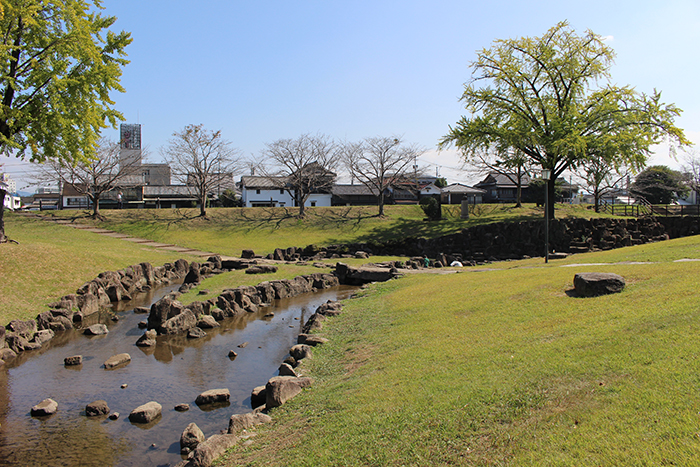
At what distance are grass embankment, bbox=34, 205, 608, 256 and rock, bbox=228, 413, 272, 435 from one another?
3337 cm

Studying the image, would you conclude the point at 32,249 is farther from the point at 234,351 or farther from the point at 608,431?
the point at 608,431

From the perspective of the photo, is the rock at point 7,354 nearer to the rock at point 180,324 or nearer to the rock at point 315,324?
the rock at point 180,324

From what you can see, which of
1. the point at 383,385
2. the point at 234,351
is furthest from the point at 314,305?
the point at 383,385

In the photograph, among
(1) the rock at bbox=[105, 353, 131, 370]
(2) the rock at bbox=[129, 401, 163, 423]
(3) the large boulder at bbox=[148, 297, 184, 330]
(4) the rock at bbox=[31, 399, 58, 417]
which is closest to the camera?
(2) the rock at bbox=[129, 401, 163, 423]

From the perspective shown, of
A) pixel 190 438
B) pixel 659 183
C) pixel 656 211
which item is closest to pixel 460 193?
pixel 659 183

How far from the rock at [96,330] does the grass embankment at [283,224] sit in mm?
23636

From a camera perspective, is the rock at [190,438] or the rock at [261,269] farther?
the rock at [261,269]

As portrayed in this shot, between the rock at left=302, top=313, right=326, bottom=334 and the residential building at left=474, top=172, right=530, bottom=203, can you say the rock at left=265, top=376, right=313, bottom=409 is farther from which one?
the residential building at left=474, top=172, right=530, bottom=203

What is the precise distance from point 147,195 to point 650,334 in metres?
80.8

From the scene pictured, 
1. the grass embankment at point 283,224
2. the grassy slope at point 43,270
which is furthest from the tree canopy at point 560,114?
the grassy slope at point 43,270

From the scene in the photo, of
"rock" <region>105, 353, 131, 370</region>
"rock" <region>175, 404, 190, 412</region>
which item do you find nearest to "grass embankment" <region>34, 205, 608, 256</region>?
"rock" <region>105, 353, 131, 370</region>

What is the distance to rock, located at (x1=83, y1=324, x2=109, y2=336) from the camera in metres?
16.5

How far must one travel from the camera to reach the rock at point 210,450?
6949 millimetres

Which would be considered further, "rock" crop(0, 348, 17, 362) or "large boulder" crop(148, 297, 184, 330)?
"large boulder" crop(148, 297, 184, 330)
